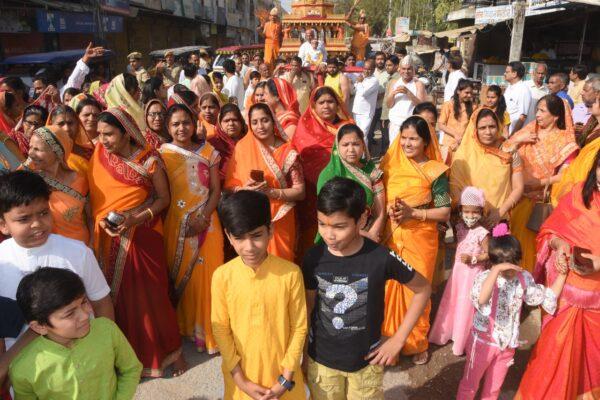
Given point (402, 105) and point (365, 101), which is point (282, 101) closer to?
point (402, 105)

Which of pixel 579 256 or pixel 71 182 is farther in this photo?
pixel 71 182

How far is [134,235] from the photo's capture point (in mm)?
2785

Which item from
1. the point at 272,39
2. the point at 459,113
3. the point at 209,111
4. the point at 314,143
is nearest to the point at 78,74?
the point at 209,111

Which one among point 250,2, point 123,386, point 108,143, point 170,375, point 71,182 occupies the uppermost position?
point 250,2

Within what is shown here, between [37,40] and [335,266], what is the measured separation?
1522 centimetres

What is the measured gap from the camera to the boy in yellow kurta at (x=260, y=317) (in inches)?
74.6

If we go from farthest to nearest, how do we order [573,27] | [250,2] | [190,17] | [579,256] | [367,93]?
1. [250,2]
2. [190,17]
3. [573,27]
4. [367,93]
5. [579,256]

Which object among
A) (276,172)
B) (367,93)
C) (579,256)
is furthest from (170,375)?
(367,93)

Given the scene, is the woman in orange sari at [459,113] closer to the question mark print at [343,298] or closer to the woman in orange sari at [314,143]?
the woman in orange sari at [314,143]

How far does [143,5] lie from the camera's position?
2025cm

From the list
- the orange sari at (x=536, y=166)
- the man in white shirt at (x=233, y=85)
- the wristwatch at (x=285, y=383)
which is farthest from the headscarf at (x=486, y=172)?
the man in white shirt at (x=233, y=85)

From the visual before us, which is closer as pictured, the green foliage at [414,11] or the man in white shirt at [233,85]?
Result: the man in white shirt at [233,85]

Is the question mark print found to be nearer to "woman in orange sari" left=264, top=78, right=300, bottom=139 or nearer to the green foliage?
"woman in orange sari" left=264, top=78, right=300, bottom=139

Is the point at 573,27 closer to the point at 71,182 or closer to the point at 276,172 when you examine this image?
the point at 276,172
